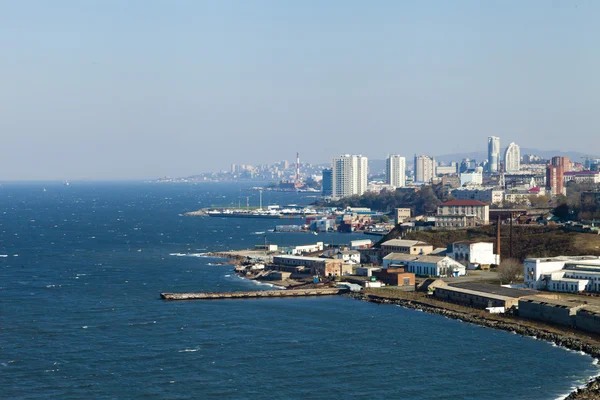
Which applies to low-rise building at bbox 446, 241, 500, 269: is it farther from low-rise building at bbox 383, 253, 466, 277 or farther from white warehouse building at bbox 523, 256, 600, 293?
white warehouse building at bbox 523, 256, 600, 293

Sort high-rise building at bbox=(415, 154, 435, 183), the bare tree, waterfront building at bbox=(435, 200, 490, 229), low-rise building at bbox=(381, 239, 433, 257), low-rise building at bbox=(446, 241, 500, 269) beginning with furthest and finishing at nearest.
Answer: high-rise building at bbox=(415, 154, 435, 183) → waterfront building at bbox=(435, 200, 490, 229) → low-rise building at bbox=(381, 239, 433, 257) → low-rise building at bbox=(446, 241, 500, 269) → the bare tree

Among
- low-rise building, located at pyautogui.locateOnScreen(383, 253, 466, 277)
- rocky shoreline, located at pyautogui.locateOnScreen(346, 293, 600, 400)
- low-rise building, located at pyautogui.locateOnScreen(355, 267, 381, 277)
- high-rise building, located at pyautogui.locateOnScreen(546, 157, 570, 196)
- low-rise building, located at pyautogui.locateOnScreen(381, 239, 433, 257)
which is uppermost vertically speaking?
high-rise building, located at pyautogui.locateOnScreen(546, 157, 570, 196)

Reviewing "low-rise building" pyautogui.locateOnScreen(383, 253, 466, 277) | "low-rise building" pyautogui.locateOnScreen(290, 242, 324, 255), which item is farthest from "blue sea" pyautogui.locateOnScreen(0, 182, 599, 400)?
"low-rise building" pyautogui.locateOnScreen(290, 242, 324, 255)

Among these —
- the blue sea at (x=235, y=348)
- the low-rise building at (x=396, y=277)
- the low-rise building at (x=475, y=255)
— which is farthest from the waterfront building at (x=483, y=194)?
the blue sea at (x=235, y=348)

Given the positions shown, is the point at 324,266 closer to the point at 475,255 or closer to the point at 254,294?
the point at 254,294

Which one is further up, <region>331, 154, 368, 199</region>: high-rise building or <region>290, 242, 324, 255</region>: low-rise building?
<region>331, 154, 368, 199</region>: high-rise building

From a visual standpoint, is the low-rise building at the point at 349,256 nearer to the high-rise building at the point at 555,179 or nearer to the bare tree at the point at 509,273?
the bare tree at the point at 509,273
